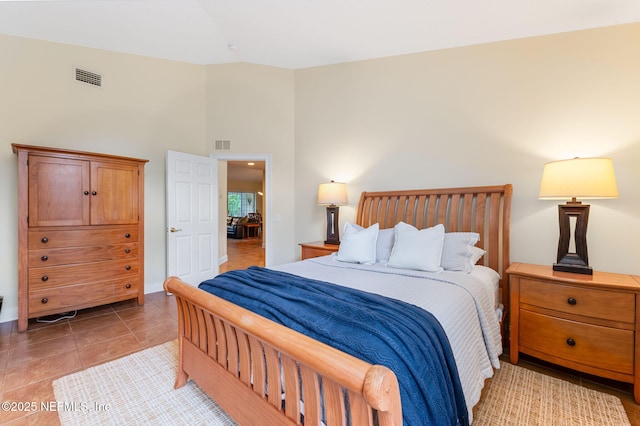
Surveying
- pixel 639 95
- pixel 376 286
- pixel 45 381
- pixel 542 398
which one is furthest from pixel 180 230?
pixel 639 95

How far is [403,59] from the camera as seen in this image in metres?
3.33

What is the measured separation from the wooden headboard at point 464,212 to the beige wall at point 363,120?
0.16 meters

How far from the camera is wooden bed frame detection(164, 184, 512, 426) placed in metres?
0.80

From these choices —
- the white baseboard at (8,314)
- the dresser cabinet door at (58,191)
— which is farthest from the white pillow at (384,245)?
the white baseboard at (8,314)

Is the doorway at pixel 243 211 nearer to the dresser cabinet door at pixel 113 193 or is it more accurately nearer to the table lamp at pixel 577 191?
the dresser cabinet door at pixel 113 193

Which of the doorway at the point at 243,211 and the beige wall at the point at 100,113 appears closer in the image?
the beige wall at the point at 100,113

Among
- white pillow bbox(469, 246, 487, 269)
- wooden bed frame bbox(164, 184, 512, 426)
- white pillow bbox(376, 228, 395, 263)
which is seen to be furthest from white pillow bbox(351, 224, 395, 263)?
wooden bed frame bbox(164, 184, 512, 426)

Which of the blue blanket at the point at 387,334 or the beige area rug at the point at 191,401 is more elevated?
the blue blanket at the point at 387,334

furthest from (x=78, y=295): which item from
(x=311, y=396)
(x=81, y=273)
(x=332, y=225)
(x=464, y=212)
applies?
(x=464, y=212)

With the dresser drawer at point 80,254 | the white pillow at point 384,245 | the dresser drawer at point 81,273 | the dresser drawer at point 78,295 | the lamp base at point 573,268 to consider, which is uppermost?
the white pillow at point 384,245

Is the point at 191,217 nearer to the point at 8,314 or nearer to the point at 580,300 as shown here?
the point at 8,314

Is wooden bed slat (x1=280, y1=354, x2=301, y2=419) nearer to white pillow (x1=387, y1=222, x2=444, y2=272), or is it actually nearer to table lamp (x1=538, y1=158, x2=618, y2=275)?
white pillow (x1=387, y1=222, x2=444, y2=272)

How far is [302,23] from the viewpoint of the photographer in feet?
9.92

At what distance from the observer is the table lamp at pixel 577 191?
1992mm
